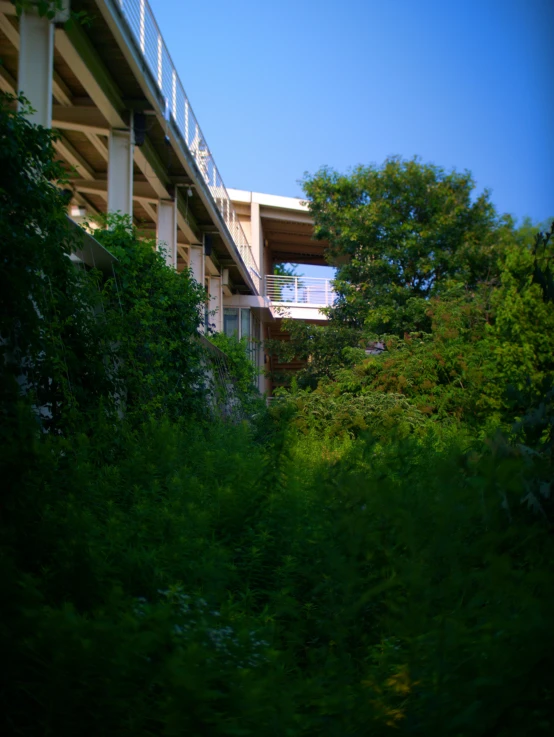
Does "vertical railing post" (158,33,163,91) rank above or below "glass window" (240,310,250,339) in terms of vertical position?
above

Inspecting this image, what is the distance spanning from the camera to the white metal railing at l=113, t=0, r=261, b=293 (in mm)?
10594

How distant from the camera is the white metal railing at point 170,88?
10.6 meters

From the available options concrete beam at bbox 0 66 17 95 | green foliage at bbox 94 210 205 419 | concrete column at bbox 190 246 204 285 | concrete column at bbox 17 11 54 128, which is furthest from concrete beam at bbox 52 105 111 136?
concrete column at bbox 190 246 204 285

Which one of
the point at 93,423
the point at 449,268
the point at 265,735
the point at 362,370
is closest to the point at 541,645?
the point at 265,735

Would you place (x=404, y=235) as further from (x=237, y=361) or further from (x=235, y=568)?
(x=235, y=568)

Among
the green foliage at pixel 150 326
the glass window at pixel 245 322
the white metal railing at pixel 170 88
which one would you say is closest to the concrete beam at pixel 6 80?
the white metal railing at pixel 170 88

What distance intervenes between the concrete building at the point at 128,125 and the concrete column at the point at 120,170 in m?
0.02

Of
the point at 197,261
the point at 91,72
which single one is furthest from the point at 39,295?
the point at 197,261

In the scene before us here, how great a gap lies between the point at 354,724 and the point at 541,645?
54cm

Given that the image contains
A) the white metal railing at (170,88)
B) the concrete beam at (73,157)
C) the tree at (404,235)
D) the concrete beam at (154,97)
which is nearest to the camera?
the concrete beam at (154,97)

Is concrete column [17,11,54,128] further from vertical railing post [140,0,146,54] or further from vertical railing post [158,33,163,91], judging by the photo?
vertical railing post [158,33,163,91]

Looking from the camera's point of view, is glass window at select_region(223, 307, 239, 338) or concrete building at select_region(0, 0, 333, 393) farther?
glass window at select_region(223, 307, 239, 338)

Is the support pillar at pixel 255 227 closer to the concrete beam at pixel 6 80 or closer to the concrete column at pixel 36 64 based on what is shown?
the concrete beam at pixel 6 80

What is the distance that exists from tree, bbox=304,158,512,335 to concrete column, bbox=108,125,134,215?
12578 millimetres
